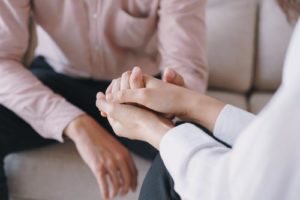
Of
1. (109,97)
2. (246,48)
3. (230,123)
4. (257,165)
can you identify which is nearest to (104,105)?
(109,97)

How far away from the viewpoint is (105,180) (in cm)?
99

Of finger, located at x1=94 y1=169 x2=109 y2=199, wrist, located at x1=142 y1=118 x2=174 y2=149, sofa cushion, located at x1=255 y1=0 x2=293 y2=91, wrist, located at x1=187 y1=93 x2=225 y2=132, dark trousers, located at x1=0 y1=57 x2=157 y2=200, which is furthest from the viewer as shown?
sofa cushion, located at x1=255 y1=0 x2=293 y2=91

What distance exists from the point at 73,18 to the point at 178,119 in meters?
0.41

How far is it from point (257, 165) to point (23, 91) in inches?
27.2

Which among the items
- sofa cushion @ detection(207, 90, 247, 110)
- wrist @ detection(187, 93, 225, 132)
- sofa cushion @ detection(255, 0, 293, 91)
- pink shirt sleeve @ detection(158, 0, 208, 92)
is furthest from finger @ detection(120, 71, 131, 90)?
sofa cushion @ detection(255, 0, 293, 91)

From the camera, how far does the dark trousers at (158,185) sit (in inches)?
32.7

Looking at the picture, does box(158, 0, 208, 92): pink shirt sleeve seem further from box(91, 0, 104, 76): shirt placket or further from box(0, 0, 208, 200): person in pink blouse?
box(91, 0, 104, 76): shirt placket

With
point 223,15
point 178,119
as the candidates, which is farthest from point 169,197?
point 223,15

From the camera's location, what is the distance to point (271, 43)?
147 centimetres

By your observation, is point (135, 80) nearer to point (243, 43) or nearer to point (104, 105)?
point (104, 105)

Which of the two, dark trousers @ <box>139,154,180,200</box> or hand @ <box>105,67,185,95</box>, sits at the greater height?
hand @ <box>105,67,185,95</box>

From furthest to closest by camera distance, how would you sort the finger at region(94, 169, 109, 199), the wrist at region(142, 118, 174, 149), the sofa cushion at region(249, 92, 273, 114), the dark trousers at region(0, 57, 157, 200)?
1. the sofa cushion at region(249, 92, 273, 114)
2. the dark trousers at region(0, 57, 157, 200)
3. the finger at region(94, 169, 109, 199)
4. the wrist at region(142, 118, 174, 149)

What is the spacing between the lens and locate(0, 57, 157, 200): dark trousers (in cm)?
108

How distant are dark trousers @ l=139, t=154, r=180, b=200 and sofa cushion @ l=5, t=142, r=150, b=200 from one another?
0.18m
